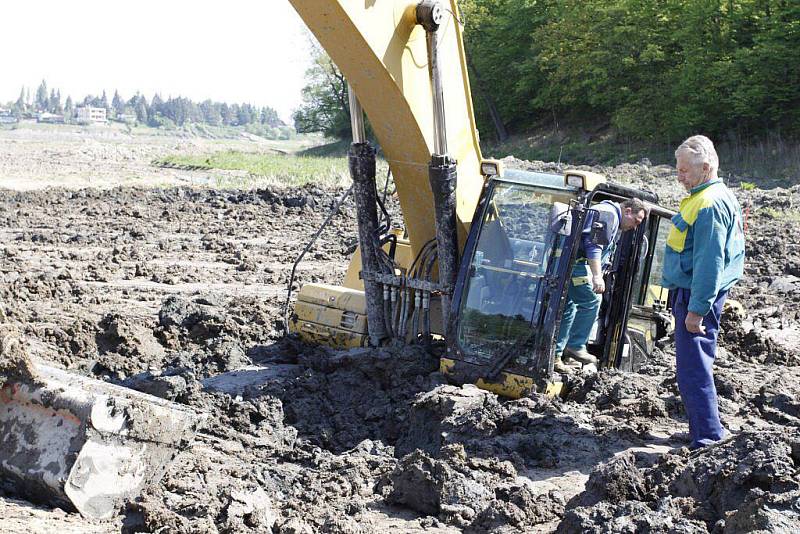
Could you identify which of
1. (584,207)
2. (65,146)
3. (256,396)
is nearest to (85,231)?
(256,396)

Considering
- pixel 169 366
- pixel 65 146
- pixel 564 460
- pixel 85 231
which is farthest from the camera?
pixel 65 146

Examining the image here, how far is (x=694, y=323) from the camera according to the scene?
229 inches

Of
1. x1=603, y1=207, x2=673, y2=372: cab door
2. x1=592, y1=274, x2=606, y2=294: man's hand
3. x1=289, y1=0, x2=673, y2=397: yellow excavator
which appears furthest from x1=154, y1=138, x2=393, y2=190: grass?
x1=592, y1=274, x2=606, y2=294: man's hand

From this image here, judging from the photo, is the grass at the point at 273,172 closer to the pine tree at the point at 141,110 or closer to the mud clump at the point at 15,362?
the mud clump at the point at 15,362

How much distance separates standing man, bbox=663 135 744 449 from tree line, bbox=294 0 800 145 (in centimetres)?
1994

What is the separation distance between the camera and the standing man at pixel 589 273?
666cm

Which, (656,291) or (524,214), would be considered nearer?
(524,214)

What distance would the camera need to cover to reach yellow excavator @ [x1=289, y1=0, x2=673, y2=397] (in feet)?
20.9

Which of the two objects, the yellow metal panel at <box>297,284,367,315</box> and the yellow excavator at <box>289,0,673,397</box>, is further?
the yellow metal panel at <box>297,284,367,315</box>

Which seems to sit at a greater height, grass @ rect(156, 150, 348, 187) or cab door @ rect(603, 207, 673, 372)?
grass @ rect(156, 150, 348, 187)

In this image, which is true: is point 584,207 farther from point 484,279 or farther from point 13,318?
point 13,318

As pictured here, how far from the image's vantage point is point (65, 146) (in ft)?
175

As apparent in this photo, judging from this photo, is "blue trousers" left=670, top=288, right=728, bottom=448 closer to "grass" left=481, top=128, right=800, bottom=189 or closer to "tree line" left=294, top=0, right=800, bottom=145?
"grass" left=481, top=128, right=800, bottom=189

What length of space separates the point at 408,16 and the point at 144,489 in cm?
331
